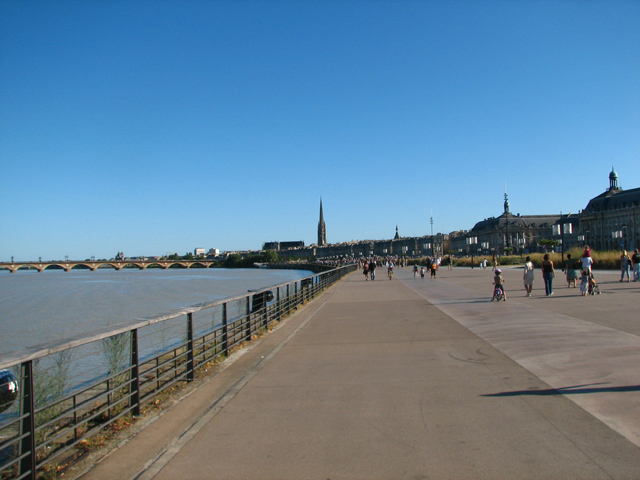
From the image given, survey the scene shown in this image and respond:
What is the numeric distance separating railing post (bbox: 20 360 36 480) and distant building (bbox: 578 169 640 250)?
393ft

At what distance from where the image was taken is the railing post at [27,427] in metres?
3.98

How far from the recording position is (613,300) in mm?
16484

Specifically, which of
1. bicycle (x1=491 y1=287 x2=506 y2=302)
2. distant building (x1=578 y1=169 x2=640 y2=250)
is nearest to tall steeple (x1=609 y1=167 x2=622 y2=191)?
distant building (x1=578 y1=169 x2=640 y2=250)

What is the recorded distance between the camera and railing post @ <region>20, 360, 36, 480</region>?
13.0 feet

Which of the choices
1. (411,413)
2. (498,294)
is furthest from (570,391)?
(498,294)

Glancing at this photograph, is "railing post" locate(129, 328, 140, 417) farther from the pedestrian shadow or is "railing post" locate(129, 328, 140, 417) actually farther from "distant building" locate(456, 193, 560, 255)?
"distant building" locate(456, 193, 560, 255)

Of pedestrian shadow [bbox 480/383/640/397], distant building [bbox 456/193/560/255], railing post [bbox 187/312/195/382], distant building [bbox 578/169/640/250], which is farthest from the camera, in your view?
distant building [bbox 456/193/560/255]

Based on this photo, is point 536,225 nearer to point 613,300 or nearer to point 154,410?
point 613,300

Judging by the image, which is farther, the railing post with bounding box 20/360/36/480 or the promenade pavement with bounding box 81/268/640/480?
the promenade pavement with bounding box 81/268/640/480

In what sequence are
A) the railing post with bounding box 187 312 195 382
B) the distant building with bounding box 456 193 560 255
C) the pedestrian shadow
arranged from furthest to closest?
the distant building with bounding box 456 193 560 255 < the railing post with bounding box 187 312 195 382 < the pedestrian shadow

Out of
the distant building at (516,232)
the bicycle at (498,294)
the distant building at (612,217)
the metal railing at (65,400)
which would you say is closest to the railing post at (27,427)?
the metal railing at (65,400)

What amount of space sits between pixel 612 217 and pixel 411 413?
134m

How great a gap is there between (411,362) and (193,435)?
4.05 meters

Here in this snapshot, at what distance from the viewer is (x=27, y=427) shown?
4086 mm
